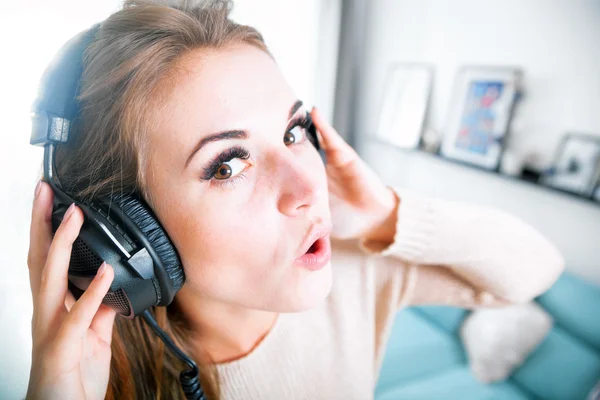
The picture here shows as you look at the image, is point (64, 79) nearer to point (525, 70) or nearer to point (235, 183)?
point (235, 183)

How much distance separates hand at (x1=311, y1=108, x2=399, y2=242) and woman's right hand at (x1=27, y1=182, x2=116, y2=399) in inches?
16.1

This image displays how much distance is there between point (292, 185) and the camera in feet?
1.53

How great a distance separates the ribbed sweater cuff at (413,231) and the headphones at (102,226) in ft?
1.31

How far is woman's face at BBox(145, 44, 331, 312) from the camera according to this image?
44 centimetres

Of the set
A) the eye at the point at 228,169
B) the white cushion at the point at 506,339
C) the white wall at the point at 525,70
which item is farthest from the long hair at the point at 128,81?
the white cushion at the point at 506,339

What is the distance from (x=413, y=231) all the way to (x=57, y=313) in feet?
1.91

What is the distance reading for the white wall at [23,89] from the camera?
371mm

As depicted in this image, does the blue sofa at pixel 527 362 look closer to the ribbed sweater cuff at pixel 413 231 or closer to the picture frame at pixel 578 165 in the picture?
the picture frame at pixel 578 165

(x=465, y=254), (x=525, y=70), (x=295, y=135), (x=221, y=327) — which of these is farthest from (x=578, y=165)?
(x=221, y=327)

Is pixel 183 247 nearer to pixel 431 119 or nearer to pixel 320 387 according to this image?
pixel 320 387

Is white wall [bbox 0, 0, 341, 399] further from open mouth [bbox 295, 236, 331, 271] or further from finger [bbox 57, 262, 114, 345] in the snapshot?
open mouth [bbox 295, 236, 331, 271]

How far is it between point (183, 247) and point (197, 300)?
0.18m

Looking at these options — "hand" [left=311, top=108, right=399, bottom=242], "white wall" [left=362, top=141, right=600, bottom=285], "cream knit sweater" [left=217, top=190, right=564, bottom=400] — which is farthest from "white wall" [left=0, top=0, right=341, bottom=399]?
"white wall" [left=362, top=141, right=600, bottom=285]

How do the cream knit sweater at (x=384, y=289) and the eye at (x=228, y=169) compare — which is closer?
the eye at (x=228, y=169)
